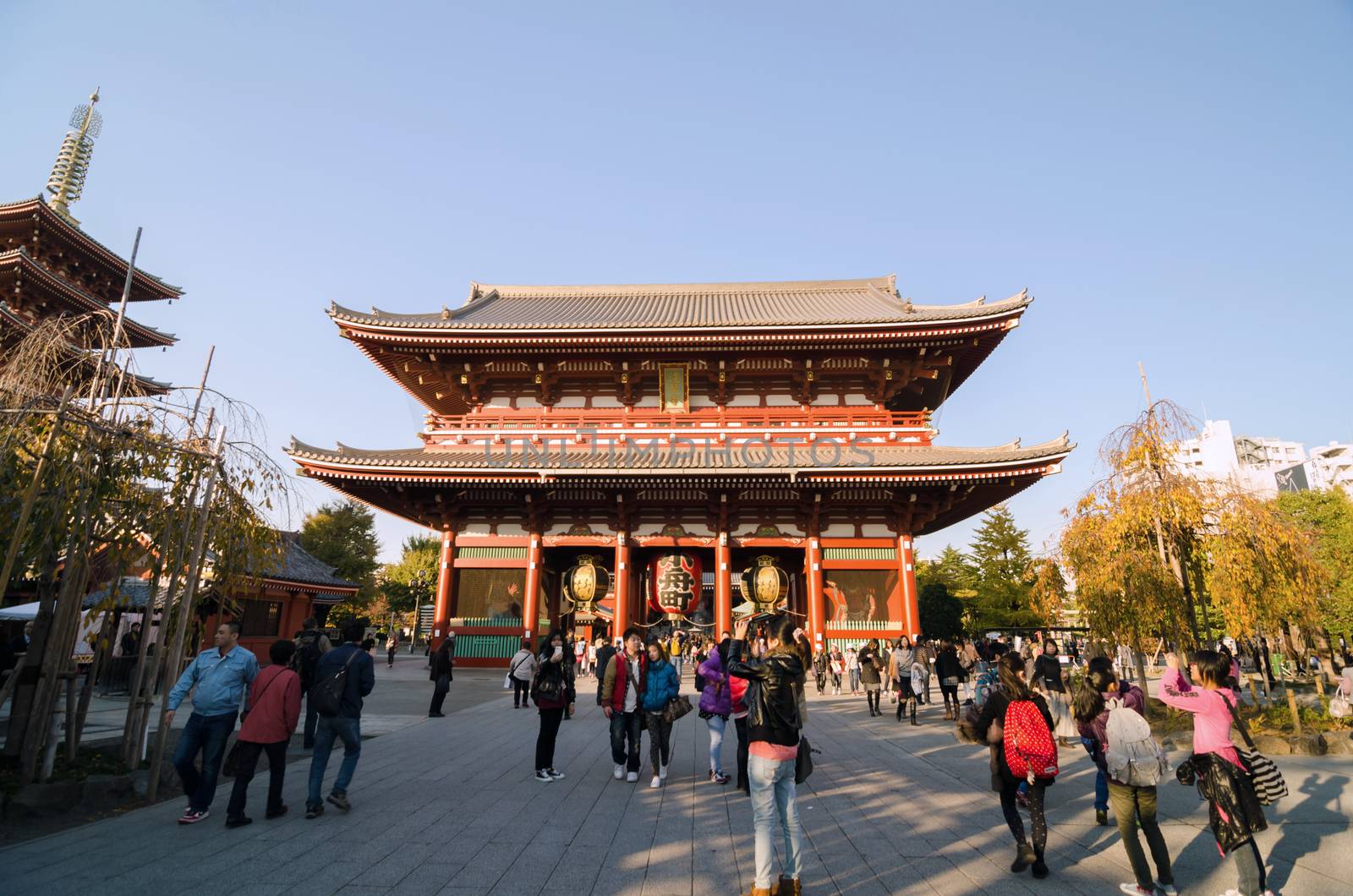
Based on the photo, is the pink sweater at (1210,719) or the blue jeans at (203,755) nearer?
the pink sweater at (1210,719)

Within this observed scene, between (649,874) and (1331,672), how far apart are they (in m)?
25.2

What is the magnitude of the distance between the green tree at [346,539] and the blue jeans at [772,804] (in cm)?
4288

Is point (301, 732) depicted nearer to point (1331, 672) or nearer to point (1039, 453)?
point (1039, 453)

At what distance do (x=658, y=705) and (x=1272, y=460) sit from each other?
102933 millimetres

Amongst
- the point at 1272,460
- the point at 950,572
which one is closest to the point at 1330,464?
the point at 1272,460

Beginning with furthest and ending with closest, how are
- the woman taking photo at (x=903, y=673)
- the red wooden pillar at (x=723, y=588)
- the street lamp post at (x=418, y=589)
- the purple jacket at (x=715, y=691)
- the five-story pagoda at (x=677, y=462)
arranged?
the street lamp post at (x=418, y=589) → the red wooden pillar at (x=723, y=588) → the five-story pagoda at (x=677, y=462) → the woman taking photo at (x=903, y=673) → the purple jacket at (x=715, y=691)

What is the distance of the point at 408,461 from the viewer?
1688 cm

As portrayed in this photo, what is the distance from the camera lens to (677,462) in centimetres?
1728

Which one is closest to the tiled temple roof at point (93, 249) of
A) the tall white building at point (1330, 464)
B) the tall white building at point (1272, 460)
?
the tall white building at point (1272, 460)

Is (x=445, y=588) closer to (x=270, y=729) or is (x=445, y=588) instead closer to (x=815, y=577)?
(x=815, y=577)

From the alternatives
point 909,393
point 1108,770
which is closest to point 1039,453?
point 909,393

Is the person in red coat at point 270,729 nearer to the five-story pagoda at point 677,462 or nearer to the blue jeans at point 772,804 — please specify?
the blue jeans at point 772,804

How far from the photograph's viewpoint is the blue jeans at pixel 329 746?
19.0ft

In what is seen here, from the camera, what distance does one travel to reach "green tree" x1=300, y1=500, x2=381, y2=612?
41312mm
